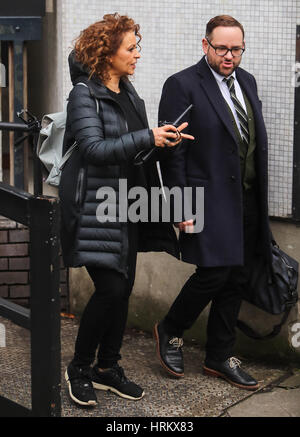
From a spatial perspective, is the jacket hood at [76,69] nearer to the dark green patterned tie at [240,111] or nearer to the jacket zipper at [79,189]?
the jacket zipper at [79,189]

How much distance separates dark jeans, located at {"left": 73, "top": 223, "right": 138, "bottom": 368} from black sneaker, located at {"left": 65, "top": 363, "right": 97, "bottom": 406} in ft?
0.15

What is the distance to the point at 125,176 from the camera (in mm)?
4434

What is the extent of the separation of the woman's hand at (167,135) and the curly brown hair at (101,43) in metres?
0.41

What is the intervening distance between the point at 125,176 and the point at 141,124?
29 centimetres

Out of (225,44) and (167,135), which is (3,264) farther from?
(225,44)

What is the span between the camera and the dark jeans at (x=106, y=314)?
4445mm

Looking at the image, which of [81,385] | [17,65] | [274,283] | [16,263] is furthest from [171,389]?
[17,65]

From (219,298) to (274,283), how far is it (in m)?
0.31

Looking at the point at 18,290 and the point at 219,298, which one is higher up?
the point at 219,298

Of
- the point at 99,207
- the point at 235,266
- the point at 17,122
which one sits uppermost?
the point at 17,122

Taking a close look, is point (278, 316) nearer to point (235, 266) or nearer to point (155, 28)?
point (235, 266)

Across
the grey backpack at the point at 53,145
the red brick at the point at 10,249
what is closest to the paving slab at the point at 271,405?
the grey backpack at the point at 53,145

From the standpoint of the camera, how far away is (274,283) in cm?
496

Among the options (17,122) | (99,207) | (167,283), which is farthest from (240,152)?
(17,122)
